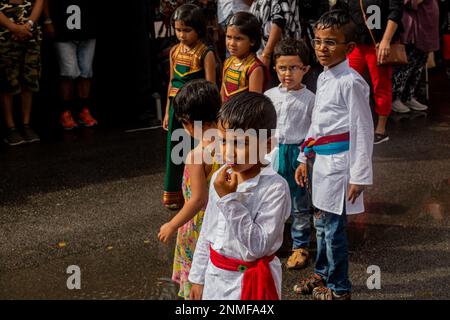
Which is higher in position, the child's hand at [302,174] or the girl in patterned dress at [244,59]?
the girl in patterned dress at [244,59]

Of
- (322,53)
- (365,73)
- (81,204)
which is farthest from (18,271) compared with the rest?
(365,73)

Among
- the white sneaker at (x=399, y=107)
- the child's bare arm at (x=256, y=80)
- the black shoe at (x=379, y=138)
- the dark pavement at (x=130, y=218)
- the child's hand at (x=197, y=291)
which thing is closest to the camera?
the child's hand at (x=197, y=291)

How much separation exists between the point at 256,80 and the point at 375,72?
2.62 metres

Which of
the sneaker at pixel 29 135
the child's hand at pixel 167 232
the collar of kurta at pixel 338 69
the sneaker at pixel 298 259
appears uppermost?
the collar of kurta at pixel 338 69

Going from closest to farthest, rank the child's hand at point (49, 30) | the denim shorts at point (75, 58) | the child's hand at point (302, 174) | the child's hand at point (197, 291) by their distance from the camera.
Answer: the child's hand at point (197, 291) < the child's hand at point (302, 174) < the child's hand at point (49, 30) < the denim shorts at point (75, 58)

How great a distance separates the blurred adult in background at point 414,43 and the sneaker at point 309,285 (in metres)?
4.51

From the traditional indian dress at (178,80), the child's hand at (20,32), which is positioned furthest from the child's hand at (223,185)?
the child's hand at (20,32)

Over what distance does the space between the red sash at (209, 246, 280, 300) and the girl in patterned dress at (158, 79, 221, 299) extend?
0.63m

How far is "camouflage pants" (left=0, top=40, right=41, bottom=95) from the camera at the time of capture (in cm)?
811

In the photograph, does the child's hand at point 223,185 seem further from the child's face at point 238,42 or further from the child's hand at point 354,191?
the child's face at point 238,42

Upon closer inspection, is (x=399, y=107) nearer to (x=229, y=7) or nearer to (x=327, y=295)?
(x=229, y=7)

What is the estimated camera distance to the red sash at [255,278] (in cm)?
317

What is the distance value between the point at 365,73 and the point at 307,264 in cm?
327

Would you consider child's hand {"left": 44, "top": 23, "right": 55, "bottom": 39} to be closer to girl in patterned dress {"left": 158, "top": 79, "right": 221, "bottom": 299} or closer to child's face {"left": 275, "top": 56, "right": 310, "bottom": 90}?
child's face {"left": 275, "top": 56, "right": 310, "bottom": 90}
